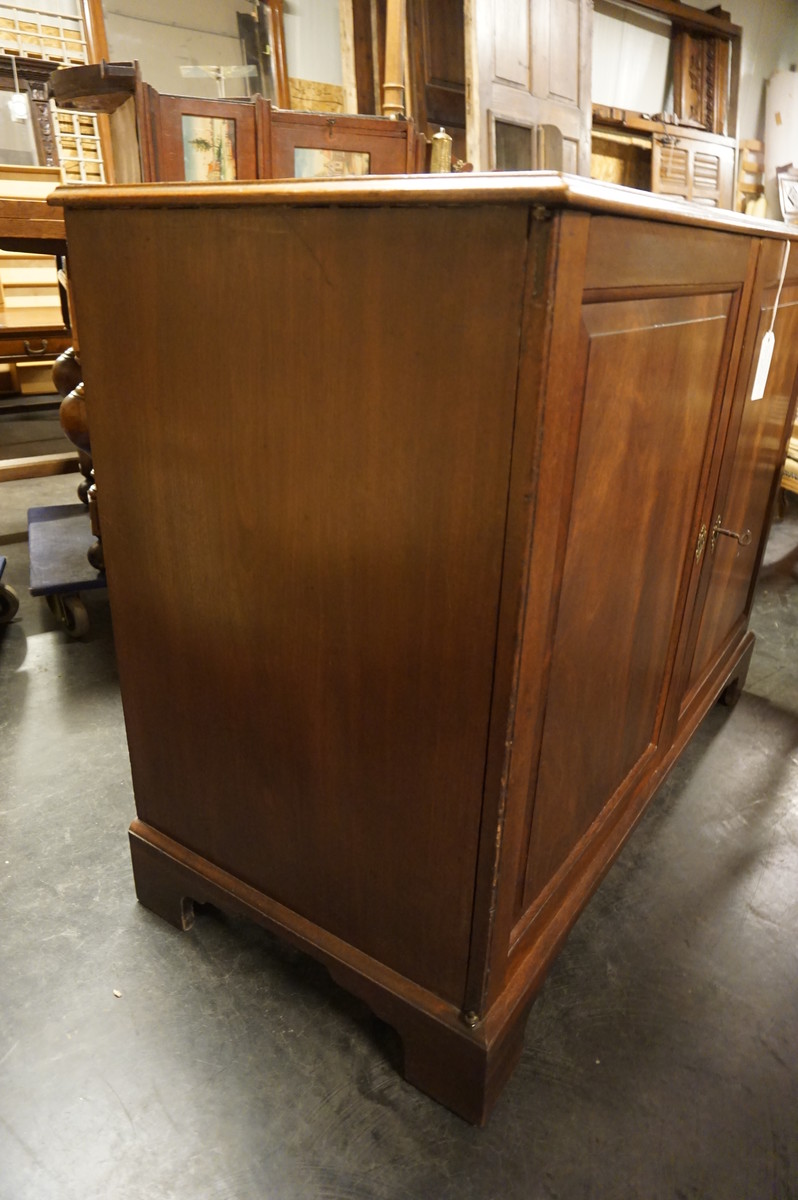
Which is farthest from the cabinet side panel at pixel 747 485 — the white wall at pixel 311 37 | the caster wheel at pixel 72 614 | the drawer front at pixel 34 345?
the white wall at pixel 311 37

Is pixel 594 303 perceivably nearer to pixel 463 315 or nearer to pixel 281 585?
pixel 463 315

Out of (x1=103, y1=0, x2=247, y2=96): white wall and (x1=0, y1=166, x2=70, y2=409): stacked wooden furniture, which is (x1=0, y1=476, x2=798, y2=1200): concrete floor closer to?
(x1=0, y1=166, x2=70, y2=409): stacked wooden furniture

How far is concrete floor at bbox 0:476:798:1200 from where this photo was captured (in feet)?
3.31

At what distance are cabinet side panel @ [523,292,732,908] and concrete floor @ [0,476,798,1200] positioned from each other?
0.31 meters

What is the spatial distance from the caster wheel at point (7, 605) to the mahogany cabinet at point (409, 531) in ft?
4.87

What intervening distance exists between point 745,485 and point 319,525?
1101 millimetres

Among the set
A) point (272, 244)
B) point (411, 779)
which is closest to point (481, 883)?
point (411, 779)

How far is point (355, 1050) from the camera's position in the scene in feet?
3.83

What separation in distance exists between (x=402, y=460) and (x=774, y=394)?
3.89ft

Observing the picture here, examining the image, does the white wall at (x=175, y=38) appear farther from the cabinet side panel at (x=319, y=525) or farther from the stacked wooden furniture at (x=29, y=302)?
the cabinet side panel at (x=319, y=525)

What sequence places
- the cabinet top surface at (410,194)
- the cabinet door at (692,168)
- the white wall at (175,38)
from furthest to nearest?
the cabinet door at (692,168) < the white wall at (175,38) < the cabinet top surface at (410,194)

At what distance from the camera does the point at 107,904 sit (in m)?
1.42

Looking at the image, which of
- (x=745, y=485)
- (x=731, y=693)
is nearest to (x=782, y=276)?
(x=745, y=485)

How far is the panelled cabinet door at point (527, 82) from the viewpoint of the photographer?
319 centimetres
